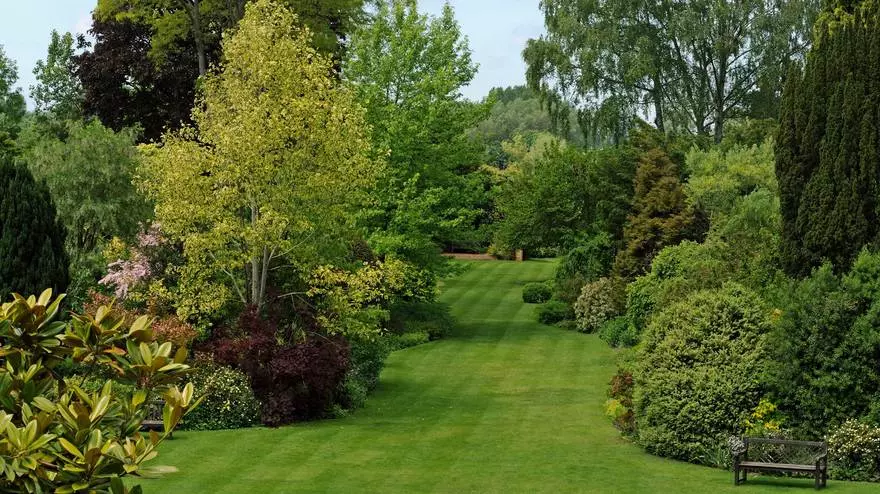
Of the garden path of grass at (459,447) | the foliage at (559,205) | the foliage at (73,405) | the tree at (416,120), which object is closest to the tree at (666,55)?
the foliage at (559,205)

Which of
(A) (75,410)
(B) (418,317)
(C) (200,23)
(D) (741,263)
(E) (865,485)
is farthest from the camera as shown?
(B) (418,317)

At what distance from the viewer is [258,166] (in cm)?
2561

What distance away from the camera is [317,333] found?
26.9 metres

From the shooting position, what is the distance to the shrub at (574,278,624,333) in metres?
43.3

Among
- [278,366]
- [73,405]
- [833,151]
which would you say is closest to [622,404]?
[833,151]

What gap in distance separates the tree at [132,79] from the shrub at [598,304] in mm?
16367

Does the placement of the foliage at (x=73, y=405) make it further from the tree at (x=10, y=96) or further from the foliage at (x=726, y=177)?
the tree at (x=10, y=96)

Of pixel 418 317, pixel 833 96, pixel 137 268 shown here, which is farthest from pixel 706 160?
pixel 137 268

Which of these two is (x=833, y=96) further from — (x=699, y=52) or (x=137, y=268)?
(x=699, y=52)

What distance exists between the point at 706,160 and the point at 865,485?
24145 millimetres

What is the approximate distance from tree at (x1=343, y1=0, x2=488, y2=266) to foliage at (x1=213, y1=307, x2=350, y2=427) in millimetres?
14072

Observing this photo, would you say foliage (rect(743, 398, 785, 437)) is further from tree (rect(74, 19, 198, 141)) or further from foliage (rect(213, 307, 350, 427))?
tree (rect(74, 19, 198, 141))

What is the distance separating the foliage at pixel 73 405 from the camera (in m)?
7.56

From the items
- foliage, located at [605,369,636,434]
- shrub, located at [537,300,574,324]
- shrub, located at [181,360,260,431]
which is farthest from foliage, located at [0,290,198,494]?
shrub, located at [537,300,574,324]
